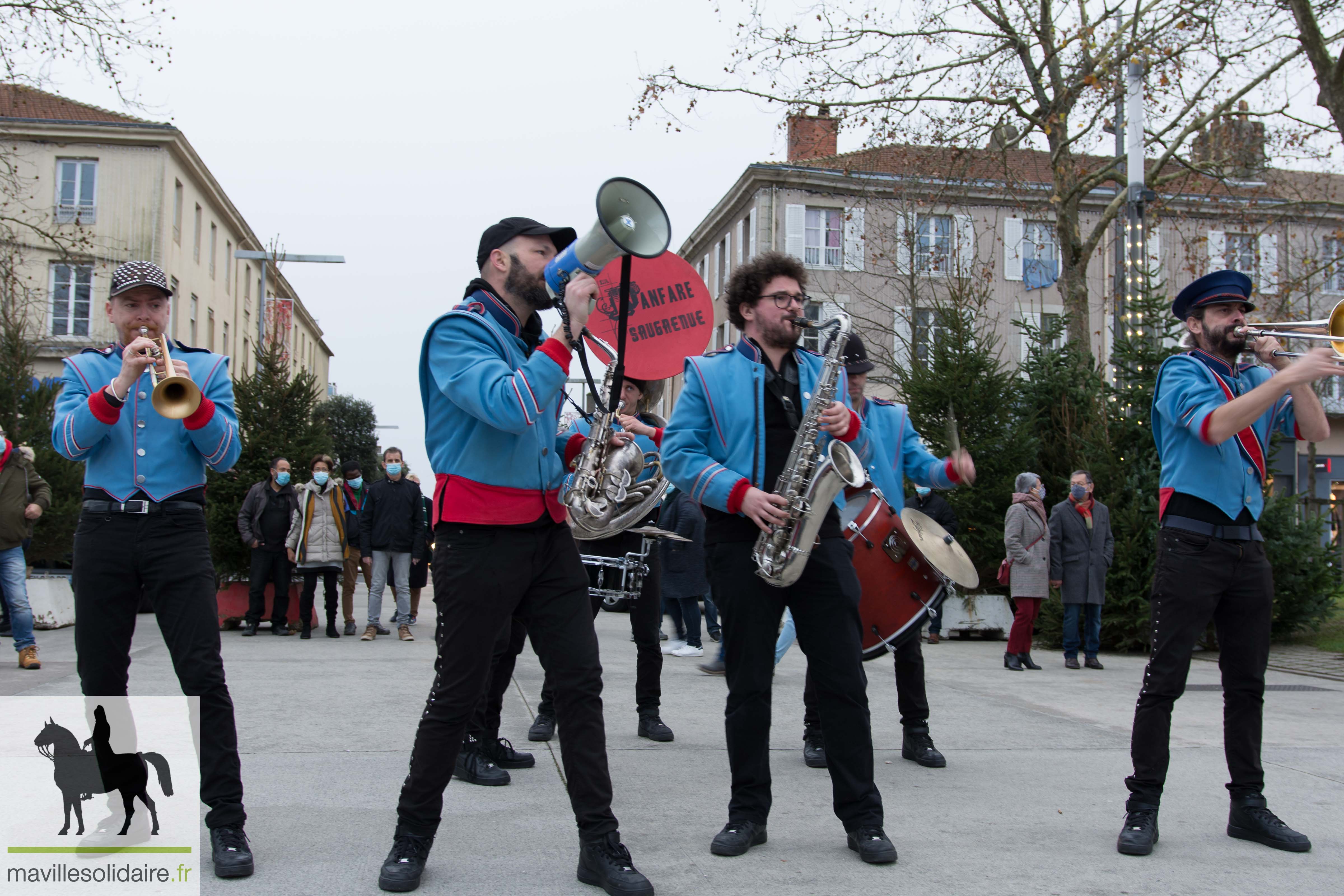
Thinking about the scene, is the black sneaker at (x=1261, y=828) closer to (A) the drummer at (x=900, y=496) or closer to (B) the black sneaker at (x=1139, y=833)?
(B) the black sneaker at (x=1139, y=833)

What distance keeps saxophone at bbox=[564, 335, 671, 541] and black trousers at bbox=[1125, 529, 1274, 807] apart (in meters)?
2.00

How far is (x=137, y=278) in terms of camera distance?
3.84 meters

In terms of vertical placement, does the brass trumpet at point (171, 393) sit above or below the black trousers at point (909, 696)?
above

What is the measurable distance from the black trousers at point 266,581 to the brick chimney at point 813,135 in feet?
35.2

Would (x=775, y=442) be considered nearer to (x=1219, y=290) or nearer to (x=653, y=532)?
(x=653, y=532)

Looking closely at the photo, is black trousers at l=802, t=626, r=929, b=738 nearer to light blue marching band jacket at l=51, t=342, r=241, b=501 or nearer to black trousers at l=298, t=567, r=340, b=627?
light blue marching band jacket at l=51, t=342, r=241, b=501

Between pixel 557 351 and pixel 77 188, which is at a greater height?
pixel 77 188

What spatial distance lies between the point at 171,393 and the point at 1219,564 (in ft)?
12.5

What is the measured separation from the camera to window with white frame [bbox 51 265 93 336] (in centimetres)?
3506

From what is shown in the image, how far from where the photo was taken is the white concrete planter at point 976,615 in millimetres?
13273

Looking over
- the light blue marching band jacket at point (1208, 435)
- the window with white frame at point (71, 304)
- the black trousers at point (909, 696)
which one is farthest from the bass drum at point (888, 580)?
the window with white frame at point (71, 304)

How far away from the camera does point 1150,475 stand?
11922 millimetres

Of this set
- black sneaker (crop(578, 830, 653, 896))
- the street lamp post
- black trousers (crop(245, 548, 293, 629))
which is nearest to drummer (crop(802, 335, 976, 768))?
black sneaker (crop(578, 830, 653, 896))

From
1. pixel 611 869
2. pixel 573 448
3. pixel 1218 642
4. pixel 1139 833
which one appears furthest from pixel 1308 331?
pixel 611 869
